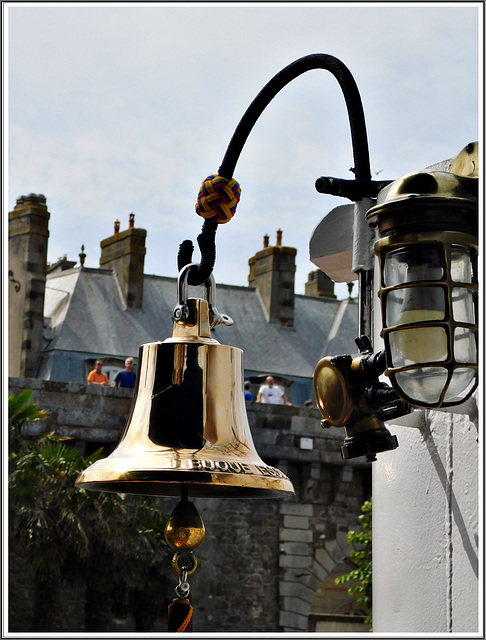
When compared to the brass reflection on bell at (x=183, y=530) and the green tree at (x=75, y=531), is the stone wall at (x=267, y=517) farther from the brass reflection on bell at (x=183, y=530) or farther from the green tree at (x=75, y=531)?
the brass reflection on bell at (x=183, y=530)

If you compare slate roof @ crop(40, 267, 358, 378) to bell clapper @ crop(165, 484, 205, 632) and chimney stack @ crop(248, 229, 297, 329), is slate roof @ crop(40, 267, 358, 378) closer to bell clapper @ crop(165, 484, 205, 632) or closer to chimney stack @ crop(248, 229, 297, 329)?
chimney stack @ crop(248, 229, 297, 329)

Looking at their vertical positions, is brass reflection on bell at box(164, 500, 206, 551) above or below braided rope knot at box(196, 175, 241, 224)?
below

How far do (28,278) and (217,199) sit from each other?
2910 centimetres

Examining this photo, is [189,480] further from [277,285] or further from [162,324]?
[277,285]

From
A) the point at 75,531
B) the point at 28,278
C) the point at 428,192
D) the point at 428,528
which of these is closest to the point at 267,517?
the point at 75,531

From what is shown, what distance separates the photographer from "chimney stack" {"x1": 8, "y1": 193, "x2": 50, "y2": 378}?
105 feet

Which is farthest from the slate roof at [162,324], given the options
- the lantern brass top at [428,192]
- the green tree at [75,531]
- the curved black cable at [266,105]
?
the lantern brass top at [428,192]

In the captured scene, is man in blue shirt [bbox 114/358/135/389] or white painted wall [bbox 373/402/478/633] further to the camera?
man in blue shirt [bbox 114/358/135/389]

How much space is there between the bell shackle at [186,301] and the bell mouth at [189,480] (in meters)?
0.40

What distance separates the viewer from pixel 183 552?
3.02m

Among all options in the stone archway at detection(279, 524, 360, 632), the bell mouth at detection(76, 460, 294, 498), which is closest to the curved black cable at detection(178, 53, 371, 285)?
the bell mouth at detection(76, 460, 294, 498)

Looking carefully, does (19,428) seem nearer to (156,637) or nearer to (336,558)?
(336,558)

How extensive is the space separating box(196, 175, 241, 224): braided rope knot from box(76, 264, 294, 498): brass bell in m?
0.16

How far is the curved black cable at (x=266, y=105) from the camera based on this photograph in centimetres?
319
